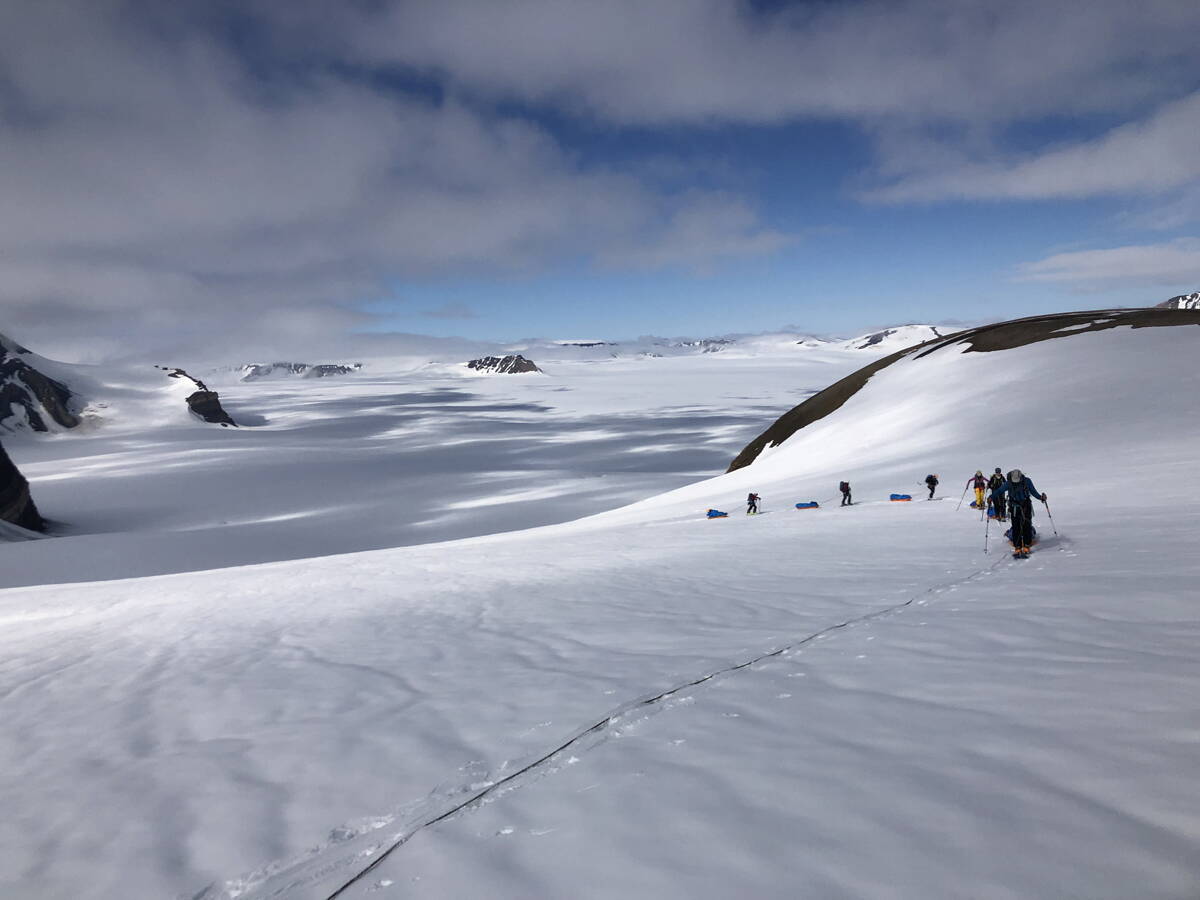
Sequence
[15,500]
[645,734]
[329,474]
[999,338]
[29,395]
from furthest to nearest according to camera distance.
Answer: [29,395] → [329,474] → [15,500] → [999,338] → [645,734]

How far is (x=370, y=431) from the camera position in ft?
382

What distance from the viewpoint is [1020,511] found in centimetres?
968

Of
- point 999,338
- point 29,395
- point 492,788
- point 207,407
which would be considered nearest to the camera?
point 492,788

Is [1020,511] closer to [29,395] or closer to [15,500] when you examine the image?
[15,500]

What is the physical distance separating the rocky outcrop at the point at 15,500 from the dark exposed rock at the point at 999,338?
177 ft

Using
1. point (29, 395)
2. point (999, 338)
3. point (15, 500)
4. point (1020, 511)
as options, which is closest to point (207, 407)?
point (29, 395)

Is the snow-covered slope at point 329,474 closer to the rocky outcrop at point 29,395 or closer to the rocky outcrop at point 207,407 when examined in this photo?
the rocky outcrop at point 207,407

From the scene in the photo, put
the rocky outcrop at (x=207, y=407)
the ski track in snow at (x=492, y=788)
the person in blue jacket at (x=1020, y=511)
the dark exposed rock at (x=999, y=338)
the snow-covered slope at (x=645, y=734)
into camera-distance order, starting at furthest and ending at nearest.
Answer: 1. the rocky outcrop at (x=207, y=407)
2. the dark exposed rock at (x=999, y=338)
3. the person in blue jacket at (x=1020, y=511)
4. the ski track in snow at (x=492, y=788)
5. the snow-covered slope at (x=645, y=734)

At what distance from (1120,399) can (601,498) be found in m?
30.9

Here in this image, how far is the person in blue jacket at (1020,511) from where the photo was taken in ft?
31.7

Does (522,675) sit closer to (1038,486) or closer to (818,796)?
(818,796)

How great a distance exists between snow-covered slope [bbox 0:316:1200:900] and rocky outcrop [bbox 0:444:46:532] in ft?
159

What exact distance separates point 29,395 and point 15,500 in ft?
327

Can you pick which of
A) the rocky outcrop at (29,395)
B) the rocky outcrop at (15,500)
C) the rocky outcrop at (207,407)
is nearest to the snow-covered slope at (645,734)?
the rocky outcrop at (15,500)
